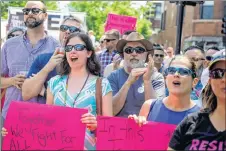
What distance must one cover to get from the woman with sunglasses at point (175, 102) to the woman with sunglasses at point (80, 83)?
0.38 metres

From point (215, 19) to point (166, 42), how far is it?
426 inches

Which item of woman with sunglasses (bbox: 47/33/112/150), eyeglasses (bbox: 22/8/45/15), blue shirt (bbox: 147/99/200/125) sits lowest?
blue shirt (bbox: 147/99/200/125)

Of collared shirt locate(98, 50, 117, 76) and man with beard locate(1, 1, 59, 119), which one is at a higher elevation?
man with beard locate(1, 1, 59, 119)

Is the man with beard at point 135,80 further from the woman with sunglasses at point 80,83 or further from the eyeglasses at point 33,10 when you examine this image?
the eyeglasses at point 33,10

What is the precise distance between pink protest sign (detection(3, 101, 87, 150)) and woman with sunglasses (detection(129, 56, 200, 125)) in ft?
1.61

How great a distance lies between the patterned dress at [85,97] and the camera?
4.07 m

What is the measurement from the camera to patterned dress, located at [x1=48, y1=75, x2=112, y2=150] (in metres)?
4.07

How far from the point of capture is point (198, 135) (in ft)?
10.2

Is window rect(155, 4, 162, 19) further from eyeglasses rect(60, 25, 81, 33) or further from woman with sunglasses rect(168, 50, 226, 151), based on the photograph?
woman with sunglasses rect(168, 50, 226, 151)

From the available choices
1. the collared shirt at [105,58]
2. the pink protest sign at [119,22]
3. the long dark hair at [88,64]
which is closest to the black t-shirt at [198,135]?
the long dark hair at [88,64]

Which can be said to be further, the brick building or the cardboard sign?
the brick building

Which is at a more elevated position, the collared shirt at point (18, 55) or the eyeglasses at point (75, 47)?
the eyeglasses at point (75, 47)

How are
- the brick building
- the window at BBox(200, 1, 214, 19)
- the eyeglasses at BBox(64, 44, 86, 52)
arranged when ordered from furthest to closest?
the window at BBox(200, 1, 214, 19) → the brick building → the eyeglasses at BBox(64, 44, 86, 52)

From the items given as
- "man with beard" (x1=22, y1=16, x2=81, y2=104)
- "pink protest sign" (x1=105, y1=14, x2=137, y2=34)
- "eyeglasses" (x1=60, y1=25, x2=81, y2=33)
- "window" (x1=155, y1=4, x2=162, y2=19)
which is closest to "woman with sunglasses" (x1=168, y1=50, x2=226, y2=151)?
"man with beard" (x1=22, y1=16, x2=81, y2=104)
